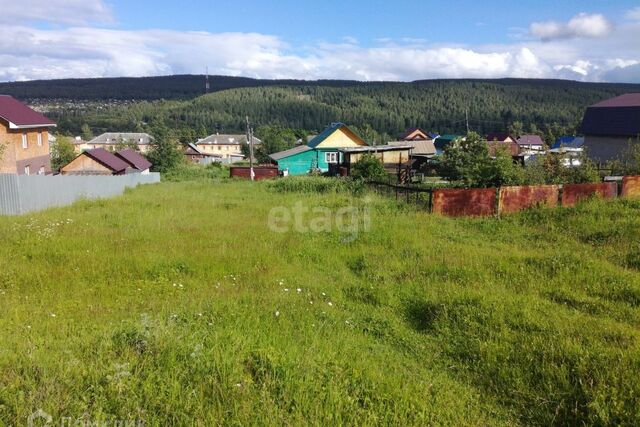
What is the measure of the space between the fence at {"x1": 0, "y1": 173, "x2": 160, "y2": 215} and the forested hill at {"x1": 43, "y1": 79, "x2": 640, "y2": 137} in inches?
2793

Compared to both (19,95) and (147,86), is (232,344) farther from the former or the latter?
(147,86)

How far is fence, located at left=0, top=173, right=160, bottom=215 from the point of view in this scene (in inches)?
539

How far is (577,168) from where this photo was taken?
18.7 m

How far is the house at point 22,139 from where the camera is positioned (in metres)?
20.2

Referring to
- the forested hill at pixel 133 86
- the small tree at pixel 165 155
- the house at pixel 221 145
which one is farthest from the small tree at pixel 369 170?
the forested hill at pixel 133 86

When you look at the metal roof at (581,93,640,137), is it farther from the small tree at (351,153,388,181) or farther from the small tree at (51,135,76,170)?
the small tree at (51,135,76,170)

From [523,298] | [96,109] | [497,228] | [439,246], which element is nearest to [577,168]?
[497,228]

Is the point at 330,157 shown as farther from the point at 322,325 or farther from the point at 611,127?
the point at 322,325

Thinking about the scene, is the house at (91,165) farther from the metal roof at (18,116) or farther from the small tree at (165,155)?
the small tree at (165,155)

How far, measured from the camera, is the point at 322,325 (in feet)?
16.4

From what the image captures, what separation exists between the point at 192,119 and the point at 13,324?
124 meters

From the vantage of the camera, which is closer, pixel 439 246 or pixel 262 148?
pixel 439 246

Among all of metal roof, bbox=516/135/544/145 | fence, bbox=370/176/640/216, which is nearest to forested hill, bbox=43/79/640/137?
metal roof, bbox=516/135/544/145

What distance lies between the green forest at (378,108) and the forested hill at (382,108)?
210 mm
